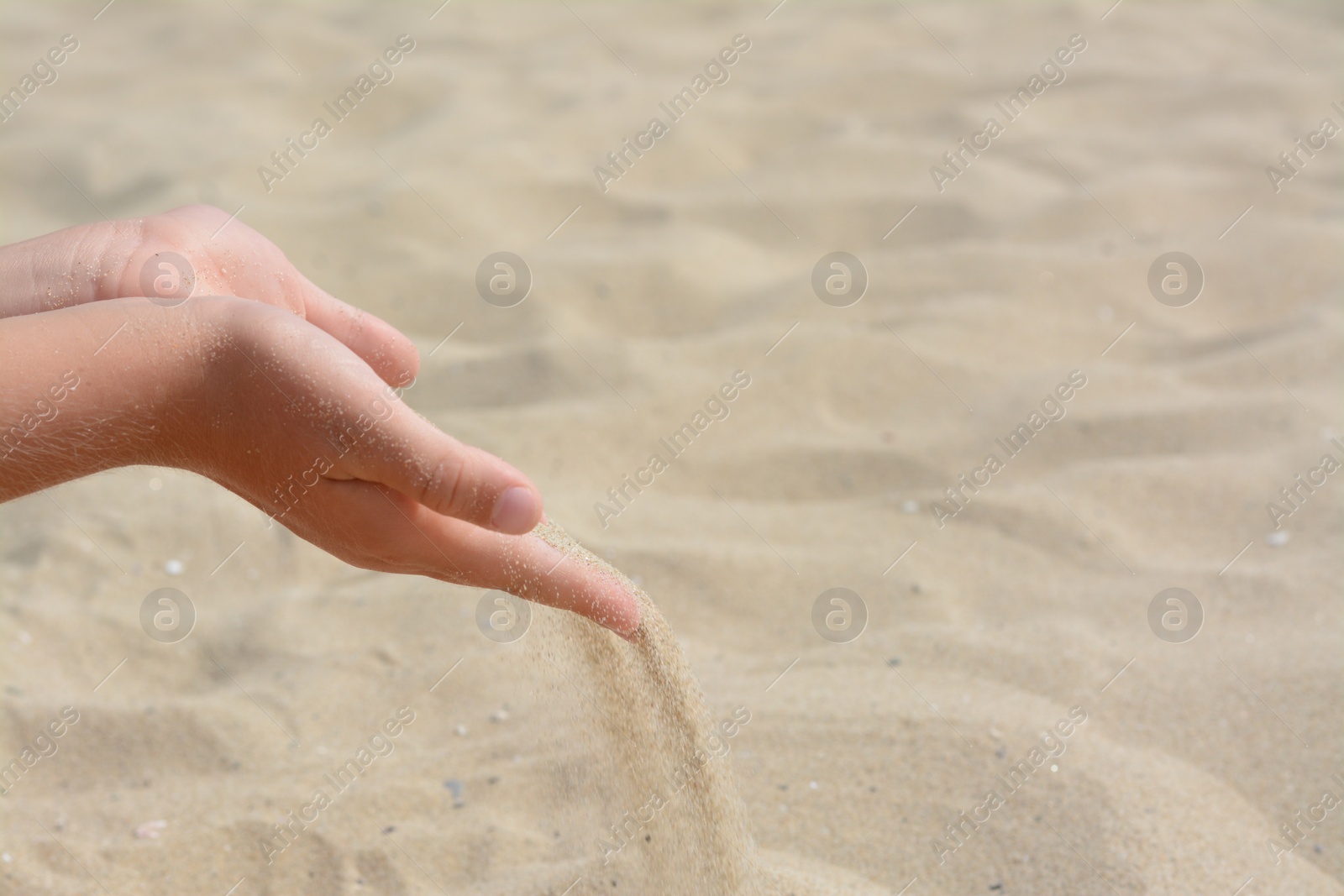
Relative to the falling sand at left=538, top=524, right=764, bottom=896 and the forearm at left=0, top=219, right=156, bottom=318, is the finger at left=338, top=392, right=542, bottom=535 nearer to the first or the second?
the falling sand at left=538, top=524, right=764, bottom=896

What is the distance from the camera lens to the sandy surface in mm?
1554

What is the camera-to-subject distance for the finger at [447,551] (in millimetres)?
1089

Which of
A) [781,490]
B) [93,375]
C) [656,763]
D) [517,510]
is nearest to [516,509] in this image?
[517,510]

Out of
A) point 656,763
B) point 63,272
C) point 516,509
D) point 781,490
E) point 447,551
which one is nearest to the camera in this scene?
point 516,509

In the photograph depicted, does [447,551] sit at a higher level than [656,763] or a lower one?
higher

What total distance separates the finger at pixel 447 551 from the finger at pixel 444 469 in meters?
0.06

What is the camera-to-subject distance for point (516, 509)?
3.36 feet

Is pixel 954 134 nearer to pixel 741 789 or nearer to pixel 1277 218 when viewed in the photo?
pixel 1277 218

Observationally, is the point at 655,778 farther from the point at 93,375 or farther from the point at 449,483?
the point at 93,375

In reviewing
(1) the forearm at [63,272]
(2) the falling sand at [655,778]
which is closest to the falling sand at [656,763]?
(2) the falling sand at [655,778]

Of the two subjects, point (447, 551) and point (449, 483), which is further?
point (447, 551)

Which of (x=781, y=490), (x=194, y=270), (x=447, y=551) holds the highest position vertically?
(x=194, y=270)

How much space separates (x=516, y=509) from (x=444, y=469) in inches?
2.9

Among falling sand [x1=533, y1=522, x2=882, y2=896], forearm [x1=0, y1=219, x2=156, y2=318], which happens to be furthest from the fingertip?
forearm [x1=0, y1=219, x2=156, y2=318]
